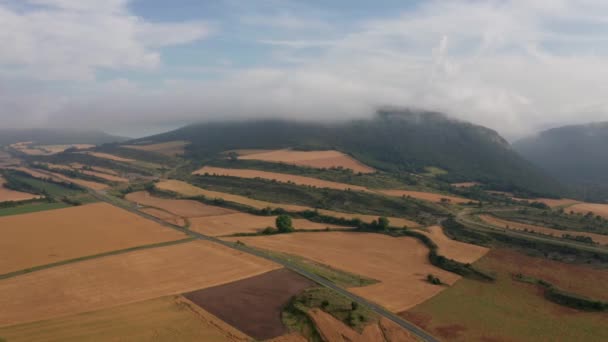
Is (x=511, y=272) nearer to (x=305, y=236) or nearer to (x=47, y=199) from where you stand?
(x=305, y=236)

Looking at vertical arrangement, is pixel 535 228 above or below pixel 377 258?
above

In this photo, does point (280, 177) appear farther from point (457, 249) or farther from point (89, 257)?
point (89, 257)

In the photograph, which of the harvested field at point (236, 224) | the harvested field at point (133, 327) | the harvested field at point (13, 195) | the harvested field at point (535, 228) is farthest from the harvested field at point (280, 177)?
the harvested field at point (133, 327)

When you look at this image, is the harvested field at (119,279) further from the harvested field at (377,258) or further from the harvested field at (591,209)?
the harvested field at (591,209)

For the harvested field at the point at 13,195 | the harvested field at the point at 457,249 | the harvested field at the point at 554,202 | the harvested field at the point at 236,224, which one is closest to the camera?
the harvested field at the point at 457,249

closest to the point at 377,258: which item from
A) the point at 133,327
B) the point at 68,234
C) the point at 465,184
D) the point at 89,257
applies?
the point at 133,327

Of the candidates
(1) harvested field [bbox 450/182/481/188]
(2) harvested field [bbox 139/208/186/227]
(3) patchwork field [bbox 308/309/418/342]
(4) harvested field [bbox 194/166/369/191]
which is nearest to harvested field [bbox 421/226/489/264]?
(3) patchwork field [bbox 308/309/418/342]

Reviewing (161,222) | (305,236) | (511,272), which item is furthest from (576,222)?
(161,222)
